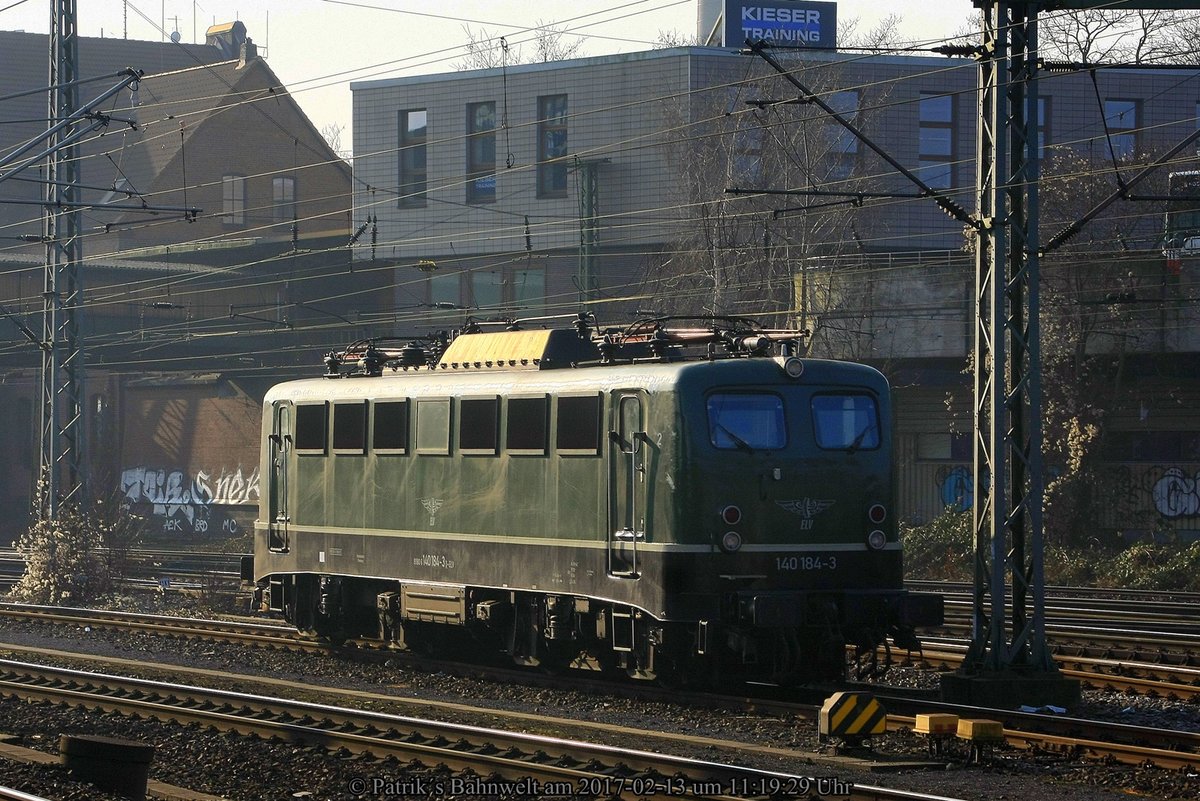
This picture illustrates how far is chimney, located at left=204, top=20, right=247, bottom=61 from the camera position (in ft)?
244

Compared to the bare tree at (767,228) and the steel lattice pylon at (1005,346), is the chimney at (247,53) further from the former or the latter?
the steel lattice pylon at (1005,346)

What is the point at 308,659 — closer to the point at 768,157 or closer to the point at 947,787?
the point at 947,787

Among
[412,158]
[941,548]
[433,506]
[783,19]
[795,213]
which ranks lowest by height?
[941,548]

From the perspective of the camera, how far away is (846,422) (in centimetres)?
1614

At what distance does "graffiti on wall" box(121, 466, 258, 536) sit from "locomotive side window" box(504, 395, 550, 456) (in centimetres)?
3368

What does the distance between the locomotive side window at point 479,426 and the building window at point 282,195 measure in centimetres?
4788

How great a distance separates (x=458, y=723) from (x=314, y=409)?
7.32 meters

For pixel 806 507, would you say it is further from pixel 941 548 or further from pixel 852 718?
pixel 941 548

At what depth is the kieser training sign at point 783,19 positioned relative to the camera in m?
47.0

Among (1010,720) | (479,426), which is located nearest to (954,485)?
(479,426)

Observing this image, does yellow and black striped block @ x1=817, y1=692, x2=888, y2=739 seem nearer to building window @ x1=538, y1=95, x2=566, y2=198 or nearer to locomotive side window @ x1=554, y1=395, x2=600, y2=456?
locomotive side window @ x1=554, y1=395, x2=600, y2=456

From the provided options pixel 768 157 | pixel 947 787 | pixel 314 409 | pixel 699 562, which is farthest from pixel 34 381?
pixel 947 787

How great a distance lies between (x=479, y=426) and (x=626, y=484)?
249 centimetres

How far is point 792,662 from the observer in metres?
15.5
